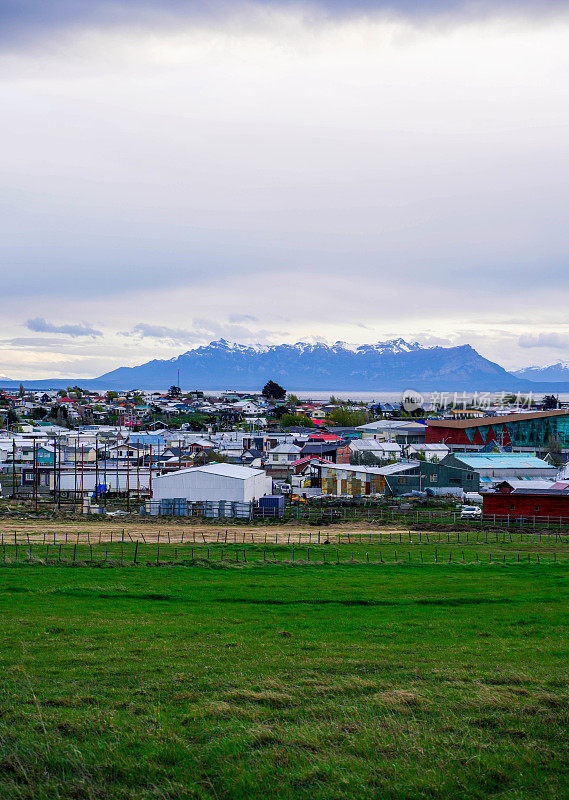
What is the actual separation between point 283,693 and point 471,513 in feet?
120

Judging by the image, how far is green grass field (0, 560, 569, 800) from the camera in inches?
261

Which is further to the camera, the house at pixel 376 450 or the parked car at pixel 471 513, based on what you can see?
the house at pixel 376 450

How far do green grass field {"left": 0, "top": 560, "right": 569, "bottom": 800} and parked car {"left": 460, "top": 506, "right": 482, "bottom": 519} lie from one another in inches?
951

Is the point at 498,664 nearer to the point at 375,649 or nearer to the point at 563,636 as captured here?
the point at 375,649

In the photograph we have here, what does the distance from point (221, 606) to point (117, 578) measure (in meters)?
5.68

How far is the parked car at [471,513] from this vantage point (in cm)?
4359

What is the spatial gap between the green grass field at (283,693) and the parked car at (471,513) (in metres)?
24.1

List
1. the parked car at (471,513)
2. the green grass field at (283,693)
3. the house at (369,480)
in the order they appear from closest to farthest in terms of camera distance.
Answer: the green grass field at (283,693), the parked car at (471,513), the house at (369,480)

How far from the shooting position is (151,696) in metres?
9.50

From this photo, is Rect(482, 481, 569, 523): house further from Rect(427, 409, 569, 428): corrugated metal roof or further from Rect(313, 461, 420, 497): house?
Rect(427, 409, 569, 428): corrugated metal roof

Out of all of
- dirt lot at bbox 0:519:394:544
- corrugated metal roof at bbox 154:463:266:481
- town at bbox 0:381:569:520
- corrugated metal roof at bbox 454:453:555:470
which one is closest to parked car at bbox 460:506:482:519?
town at bbox 0:381:569:520

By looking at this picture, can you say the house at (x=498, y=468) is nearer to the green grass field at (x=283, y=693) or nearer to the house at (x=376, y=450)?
the house at (x=376, y=450)

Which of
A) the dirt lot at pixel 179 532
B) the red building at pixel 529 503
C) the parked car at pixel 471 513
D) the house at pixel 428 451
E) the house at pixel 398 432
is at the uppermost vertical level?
the house at pixel 398 432

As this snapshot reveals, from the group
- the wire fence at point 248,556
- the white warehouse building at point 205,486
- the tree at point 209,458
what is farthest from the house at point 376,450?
the wire fence at point 248,556
